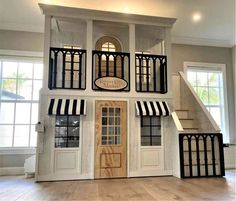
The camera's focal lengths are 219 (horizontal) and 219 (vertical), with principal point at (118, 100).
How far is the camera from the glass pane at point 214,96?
283 inches

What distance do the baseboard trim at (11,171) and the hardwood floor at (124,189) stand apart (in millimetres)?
761

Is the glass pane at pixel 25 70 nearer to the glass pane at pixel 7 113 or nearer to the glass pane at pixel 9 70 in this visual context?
the glass pane at pixel 9 70

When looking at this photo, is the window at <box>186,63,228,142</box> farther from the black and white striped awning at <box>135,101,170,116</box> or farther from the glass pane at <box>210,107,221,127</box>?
the black and white striped awning at <box>135,101,170,116</box>

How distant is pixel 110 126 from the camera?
5191mm

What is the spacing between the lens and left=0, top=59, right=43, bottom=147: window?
232 inches

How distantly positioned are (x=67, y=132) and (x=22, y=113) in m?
1.83

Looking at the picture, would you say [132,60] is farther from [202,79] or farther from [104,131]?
[202,79]

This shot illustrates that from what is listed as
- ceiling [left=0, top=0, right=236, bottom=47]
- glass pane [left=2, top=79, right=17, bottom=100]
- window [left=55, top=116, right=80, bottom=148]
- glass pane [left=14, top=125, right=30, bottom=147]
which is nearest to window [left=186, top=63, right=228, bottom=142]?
ceiling [left=0, top=0, right=236, bottom=47]

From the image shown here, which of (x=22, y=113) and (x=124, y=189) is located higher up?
(x=22, y=113)

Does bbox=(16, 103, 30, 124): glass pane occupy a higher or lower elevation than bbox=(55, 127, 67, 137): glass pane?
higher

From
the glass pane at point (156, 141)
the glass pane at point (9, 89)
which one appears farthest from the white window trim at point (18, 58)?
the glass pane at point (156, 141)

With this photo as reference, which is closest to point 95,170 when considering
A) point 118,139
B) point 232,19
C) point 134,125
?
point 118,139

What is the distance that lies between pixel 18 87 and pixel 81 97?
2.15 metres

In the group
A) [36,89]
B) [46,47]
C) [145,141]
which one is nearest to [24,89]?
[36,89]
